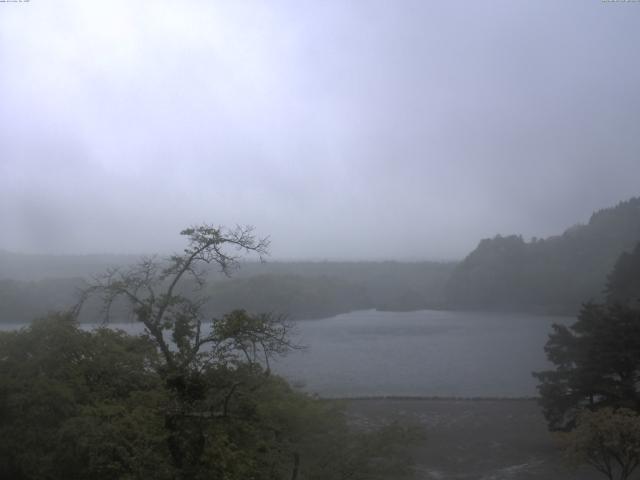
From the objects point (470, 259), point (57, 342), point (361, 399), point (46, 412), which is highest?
point (470, 259)

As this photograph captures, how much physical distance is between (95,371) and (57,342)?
733 mm

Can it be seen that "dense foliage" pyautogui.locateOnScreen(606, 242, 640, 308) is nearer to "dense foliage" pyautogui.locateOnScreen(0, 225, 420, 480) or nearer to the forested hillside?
the forested hillside

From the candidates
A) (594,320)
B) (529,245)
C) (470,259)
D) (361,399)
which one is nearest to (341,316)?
(470,259)

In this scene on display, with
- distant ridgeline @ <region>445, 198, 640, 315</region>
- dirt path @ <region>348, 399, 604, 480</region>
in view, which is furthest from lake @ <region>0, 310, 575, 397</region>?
distant ridgeline @ <region>445, 198, 640, 315</region>

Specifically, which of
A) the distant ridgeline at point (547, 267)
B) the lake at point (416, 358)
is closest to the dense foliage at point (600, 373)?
the lake at point (416, 358)

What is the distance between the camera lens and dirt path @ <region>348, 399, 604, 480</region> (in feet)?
36.0

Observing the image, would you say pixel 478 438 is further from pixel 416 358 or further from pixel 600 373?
pixel 416 358

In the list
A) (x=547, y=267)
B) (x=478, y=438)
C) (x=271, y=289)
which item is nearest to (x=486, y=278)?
(x=547, y=267)

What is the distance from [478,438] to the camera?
13367 millimetres

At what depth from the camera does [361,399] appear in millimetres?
17156

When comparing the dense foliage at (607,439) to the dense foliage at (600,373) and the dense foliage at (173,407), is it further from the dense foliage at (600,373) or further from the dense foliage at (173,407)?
the dense foliage at (600,373)

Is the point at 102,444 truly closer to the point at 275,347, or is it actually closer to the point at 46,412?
the point at 275,347

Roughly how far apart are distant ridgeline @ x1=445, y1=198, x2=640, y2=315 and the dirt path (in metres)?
30.5

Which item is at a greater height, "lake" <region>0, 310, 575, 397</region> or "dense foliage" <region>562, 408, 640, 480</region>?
"dense foliage" <region>562, 408, 640, 480</region>
